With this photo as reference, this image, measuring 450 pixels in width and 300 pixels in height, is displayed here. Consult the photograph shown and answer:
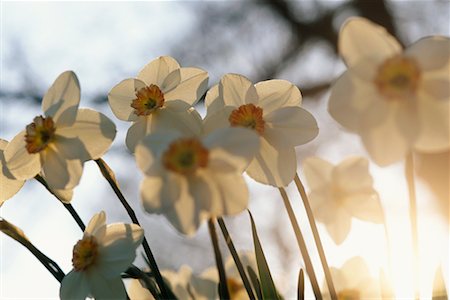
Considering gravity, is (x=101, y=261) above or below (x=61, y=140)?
below

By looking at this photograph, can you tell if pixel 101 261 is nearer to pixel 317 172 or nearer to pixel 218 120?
pixel 218 120

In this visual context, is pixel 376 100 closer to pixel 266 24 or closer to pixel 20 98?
pixel 20 98

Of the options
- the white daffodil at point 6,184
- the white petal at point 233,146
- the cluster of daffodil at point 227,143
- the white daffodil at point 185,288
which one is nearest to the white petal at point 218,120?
the cluster of daffodil at point 227,143

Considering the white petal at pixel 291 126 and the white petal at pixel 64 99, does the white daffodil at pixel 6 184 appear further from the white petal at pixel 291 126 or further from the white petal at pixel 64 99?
the white petal at pixel 291 126

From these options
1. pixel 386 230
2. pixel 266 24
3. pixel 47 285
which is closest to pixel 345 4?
pixel 266 24

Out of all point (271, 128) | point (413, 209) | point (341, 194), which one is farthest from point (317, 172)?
point (413, 209)

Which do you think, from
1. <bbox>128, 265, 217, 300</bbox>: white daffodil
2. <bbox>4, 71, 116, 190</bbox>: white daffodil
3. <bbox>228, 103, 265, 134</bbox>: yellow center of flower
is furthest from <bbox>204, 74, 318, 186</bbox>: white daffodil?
<bbox>128, 265, 217, 300</bbox>: white daffodil
